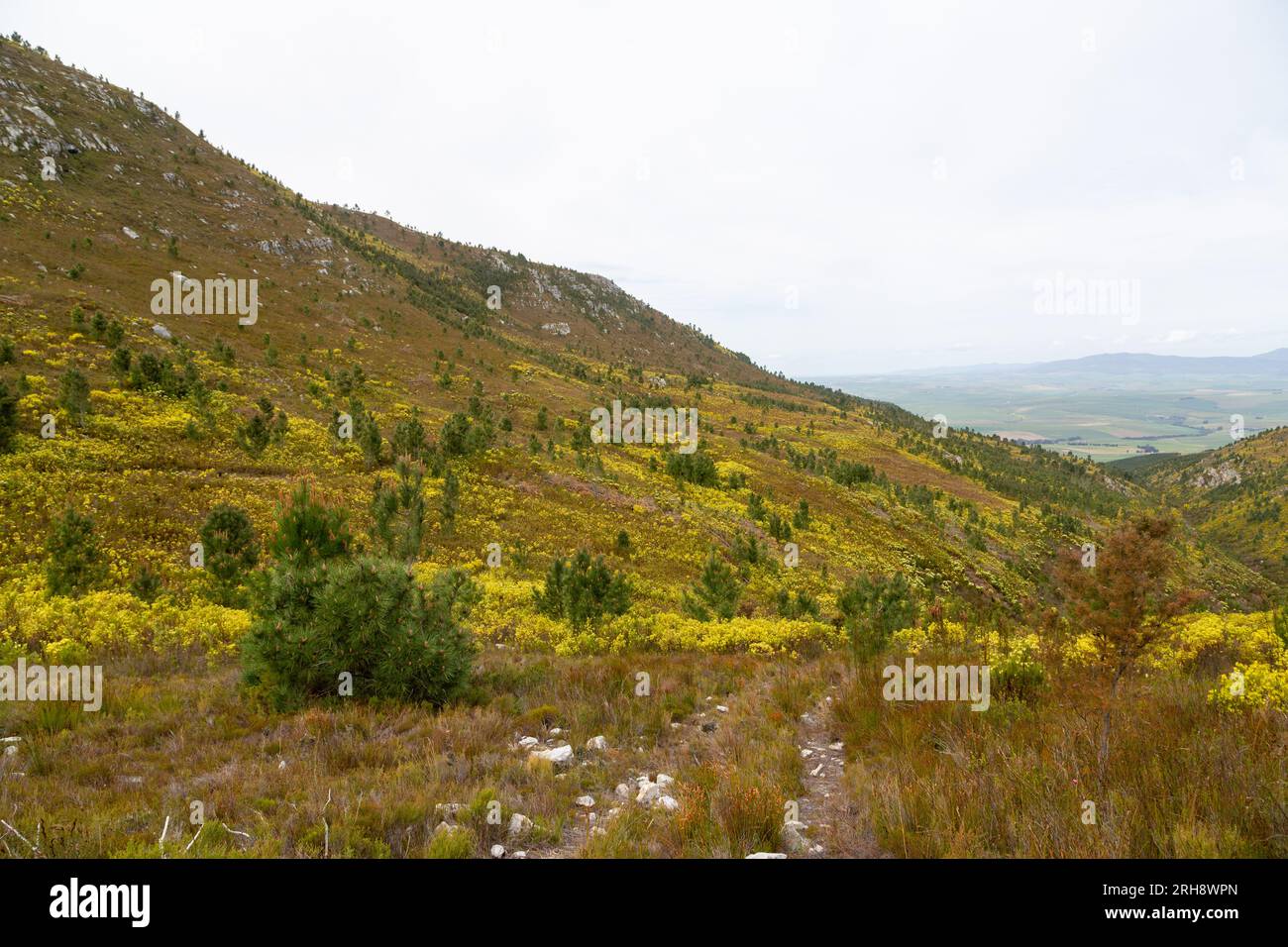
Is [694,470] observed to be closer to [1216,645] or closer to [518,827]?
[1216,645]

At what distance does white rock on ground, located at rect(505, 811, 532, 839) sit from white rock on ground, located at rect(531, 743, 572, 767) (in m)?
1.26

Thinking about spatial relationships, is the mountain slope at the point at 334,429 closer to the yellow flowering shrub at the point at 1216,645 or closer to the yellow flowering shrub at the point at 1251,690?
the yellow flowering shrub at the point at 1216,645

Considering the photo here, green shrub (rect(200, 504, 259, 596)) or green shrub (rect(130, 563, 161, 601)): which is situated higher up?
green shrub (rect(200, 504, 259, 596))

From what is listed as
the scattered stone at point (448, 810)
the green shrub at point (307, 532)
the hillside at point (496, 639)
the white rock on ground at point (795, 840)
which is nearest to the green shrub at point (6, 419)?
the hillside at point (496, 639)

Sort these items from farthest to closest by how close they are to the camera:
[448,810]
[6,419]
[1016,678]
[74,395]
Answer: [74,395] → [6,419] → [1016,678] → [448,810]

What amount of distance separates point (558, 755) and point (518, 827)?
1507 mm

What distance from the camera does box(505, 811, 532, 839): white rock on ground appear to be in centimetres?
402

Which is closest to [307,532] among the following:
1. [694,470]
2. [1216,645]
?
[1216,645]

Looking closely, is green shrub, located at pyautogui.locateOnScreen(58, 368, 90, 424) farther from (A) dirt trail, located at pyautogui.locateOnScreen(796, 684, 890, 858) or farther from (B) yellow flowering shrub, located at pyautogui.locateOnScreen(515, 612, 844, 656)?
(A) dirt trail, located at pyautogui.locateOnScreen(796, 684, 890, 858)

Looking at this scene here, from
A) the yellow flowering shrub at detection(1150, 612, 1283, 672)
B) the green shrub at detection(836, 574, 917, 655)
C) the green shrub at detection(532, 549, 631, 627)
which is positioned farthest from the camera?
the green shrub at detection(532, 549, 631, 627)

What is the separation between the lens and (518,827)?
13.3 feet

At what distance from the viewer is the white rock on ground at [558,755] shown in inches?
215
